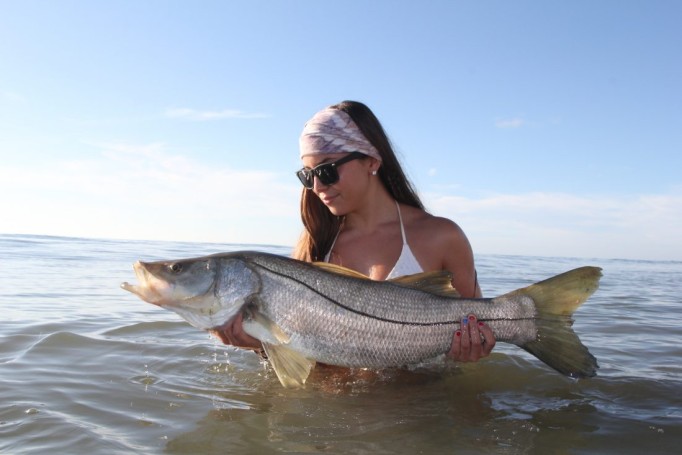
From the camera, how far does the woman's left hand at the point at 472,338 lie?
4.36m

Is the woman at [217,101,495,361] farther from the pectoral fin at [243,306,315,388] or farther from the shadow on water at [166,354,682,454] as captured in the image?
the pectoral fin at [243,306,315,388]

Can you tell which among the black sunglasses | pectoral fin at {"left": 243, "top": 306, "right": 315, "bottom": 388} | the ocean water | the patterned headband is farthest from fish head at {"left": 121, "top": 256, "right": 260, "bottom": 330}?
the patterned headband

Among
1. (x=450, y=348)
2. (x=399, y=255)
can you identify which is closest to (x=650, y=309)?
(x=399, y=255)

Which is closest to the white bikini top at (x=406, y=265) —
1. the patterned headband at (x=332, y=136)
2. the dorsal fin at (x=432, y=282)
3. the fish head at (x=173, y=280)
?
the dorsal fin at (x=432, y=282)

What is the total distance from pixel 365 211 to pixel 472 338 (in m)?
1.88

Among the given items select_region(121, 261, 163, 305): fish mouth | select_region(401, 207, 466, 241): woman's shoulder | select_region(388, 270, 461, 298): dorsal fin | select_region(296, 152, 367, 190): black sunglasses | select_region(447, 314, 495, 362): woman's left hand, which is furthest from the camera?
select_region(401, 207, 466, 241): woman's shoulder

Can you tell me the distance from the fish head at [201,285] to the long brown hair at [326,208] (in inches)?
71.3

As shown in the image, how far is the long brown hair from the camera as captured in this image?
5.66m

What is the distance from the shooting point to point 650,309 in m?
11.1

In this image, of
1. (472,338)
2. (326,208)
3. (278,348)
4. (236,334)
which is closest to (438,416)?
(472,338)

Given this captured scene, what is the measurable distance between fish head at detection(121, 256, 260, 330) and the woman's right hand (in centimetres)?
5

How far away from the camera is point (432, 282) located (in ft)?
14.8

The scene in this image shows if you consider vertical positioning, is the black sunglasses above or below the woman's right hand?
above

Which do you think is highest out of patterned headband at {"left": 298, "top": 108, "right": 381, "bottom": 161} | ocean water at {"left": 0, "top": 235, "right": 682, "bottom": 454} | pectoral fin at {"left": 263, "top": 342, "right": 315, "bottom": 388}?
patterned headband at {"left": 298, "top": 108, "right": 381, "bottom": 161}
